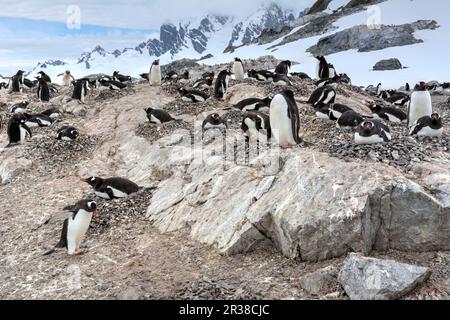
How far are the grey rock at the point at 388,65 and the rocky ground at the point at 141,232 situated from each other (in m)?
21.4

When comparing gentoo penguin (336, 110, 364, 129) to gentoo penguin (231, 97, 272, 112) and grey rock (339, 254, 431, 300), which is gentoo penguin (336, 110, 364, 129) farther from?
grey rock (339, 254, 431, 300)

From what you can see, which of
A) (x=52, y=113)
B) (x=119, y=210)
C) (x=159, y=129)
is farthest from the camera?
(x=52, y=113)

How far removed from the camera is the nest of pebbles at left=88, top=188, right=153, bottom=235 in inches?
316

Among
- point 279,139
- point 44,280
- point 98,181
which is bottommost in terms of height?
point 44,280

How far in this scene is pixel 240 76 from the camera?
17438 mm

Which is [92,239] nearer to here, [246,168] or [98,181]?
[98,181]

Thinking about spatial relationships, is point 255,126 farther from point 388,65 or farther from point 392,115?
point 388,65

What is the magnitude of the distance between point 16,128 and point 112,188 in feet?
16.0

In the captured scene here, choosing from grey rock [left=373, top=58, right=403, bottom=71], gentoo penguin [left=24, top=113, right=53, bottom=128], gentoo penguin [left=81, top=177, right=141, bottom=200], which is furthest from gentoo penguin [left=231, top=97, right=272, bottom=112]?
grey rock [left=373, top=58, right=403, bottom=71]

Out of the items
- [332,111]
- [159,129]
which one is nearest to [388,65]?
[332,111]

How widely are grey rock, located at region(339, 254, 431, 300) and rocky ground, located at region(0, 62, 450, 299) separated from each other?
0.44 ft

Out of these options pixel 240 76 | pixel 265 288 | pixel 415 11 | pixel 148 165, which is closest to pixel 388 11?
pixel 415 11

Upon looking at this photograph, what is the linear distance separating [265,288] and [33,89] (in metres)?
18.7

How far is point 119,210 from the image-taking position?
839cm
